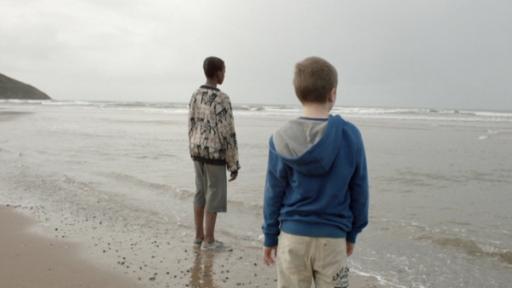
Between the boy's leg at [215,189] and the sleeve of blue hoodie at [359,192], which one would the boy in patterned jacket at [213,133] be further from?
the sleeve of blue hoodie at [359,192]

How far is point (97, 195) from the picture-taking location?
7844 mm

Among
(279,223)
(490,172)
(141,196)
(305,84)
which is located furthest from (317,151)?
(490,172)

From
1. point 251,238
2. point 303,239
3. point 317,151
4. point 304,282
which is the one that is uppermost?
point 317,151

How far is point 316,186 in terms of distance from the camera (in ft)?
7.45

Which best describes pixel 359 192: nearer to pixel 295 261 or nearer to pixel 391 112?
pixel 295 261

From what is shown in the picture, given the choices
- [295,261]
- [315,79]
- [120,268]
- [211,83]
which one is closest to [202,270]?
[120,268]

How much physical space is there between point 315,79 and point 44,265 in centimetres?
340

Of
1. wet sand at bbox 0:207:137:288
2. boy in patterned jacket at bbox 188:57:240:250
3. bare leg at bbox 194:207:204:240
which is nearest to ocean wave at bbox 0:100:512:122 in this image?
bare leg at bbox 194:207:204:240

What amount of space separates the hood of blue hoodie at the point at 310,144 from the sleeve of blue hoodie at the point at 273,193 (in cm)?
8

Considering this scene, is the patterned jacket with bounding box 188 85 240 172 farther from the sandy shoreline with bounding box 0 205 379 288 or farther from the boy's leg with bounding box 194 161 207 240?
the sandy shoreline with bounding box 0 205 379 288

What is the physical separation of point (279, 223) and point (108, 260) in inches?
107

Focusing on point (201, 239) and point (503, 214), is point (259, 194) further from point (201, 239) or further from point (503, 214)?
point (503, 214)

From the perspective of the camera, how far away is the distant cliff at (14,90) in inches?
2997

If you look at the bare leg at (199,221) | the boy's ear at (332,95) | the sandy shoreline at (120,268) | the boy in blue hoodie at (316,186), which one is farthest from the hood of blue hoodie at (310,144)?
the bare leg at (199,221)
